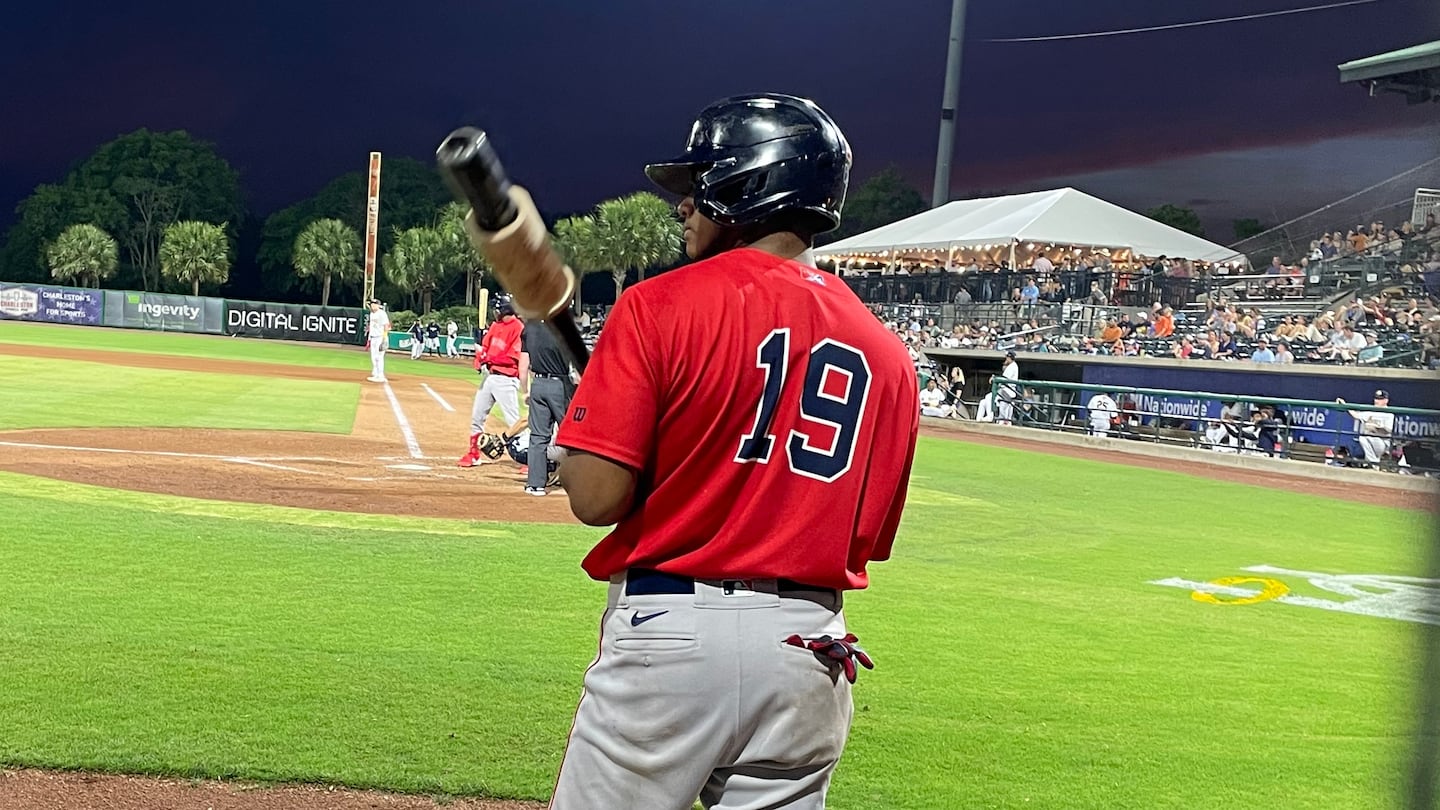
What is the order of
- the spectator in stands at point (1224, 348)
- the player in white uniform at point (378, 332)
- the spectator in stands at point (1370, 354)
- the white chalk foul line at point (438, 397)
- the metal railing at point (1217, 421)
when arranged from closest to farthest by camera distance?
the metal railing at point (1217, 421) → the white chalk foul line at point (438, 397) → the spectator in stands at point (1370, 354) → the spectator in stands at point (1224, 348) → the player in white uniform at point (378, 332)

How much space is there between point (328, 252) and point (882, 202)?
3694 centimetres

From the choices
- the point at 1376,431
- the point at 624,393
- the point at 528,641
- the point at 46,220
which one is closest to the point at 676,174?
the point at 624,393

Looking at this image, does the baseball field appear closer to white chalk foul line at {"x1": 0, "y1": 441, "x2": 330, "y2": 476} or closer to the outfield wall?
white chalk foul line at {"x1": 0, "y1": 441, "x2": 330, "y2": 476}

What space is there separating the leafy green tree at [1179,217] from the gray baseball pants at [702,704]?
5958cm

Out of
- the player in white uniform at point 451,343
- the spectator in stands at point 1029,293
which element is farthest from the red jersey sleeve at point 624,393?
the player in white uniform at point 451,343

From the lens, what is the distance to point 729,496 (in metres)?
2.28

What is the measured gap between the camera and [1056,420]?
2522 cm

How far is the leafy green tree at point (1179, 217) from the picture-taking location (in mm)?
58156

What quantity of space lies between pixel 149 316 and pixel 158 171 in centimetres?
3975

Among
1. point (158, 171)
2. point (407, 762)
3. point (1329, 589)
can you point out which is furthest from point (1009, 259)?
point (158, 171)

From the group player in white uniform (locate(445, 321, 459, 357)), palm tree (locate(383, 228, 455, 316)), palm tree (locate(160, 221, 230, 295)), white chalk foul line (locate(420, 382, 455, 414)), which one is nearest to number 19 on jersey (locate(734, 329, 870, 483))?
white chalk foul line (locate(420, 382, 455, 414))

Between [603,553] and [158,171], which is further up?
[158,171]

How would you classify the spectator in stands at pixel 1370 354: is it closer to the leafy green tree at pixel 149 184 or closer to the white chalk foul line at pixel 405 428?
the white chalk foul line at pixel 405 428

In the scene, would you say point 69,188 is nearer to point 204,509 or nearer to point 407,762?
point 204,509
